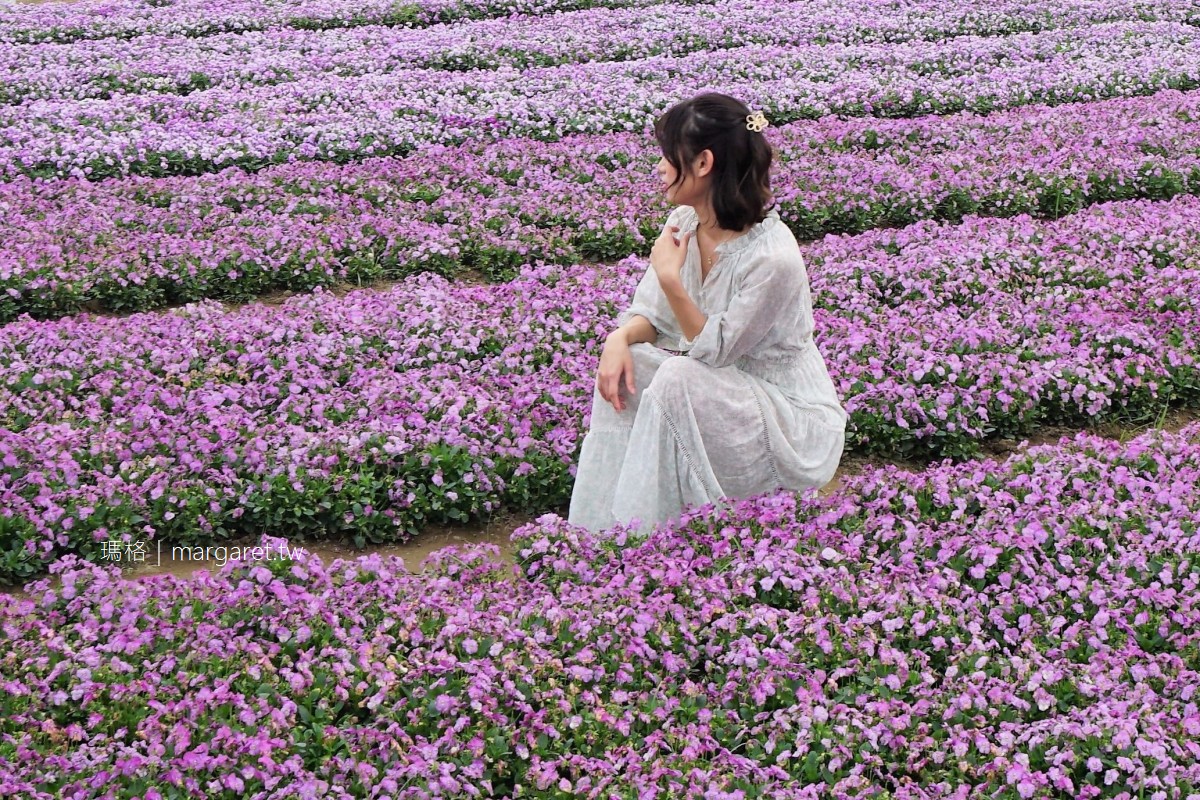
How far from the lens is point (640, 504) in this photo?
18.0ft

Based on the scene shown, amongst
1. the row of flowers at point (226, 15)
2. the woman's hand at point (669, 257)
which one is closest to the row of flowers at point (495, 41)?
the row of flowers at point (226, 15)

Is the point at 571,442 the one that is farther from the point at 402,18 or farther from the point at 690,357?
the point at 402,18

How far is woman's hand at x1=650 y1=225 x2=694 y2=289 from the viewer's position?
5.43 meters

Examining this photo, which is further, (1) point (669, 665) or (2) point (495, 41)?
(2) point (495, 41)

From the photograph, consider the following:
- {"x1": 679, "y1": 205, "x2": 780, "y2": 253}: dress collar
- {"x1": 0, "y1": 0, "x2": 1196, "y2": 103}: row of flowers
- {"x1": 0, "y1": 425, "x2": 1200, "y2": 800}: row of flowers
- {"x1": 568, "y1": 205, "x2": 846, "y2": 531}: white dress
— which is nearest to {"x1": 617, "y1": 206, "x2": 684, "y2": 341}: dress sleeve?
{"x1": 568, "y1": 205, "x2": 846, "y2": 531}: white dress

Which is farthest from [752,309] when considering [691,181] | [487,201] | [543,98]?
[543,98]

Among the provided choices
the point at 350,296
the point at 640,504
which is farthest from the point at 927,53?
the point at 640,504

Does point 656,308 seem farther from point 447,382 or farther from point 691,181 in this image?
point 447,382

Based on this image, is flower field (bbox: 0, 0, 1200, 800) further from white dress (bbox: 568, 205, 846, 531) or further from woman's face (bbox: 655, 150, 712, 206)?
woman's face (bbox: 655, 150, 712, 206)

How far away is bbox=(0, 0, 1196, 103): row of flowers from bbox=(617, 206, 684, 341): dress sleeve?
1002 cm

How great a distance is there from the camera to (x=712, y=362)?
5.39 metres

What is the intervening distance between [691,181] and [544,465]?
182 centimetres

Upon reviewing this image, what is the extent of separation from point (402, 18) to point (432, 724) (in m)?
16.2

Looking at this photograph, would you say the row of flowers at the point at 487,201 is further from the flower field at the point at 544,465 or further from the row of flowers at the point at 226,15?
the row of flowers at the point at 226,15
